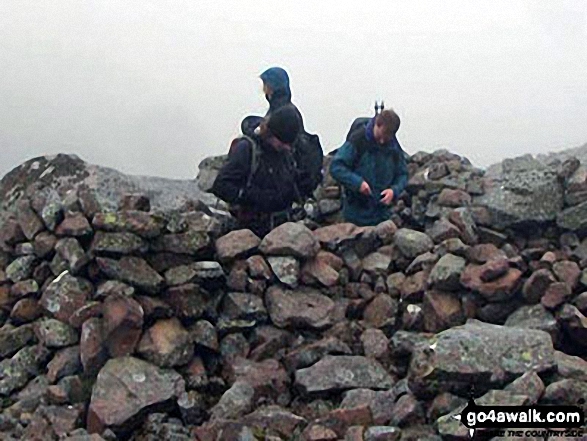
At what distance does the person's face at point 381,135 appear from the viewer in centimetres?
1224

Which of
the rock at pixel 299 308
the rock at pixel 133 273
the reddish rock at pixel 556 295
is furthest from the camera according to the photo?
the rock at pixel 299 308

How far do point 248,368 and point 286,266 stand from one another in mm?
1723

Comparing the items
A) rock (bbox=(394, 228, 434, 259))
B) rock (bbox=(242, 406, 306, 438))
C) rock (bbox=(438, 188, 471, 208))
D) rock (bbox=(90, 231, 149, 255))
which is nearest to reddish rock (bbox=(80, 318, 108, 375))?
rock (bbox=(90, 231, 149, 255))

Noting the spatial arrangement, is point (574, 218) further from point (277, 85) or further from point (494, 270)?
point (277, 85)

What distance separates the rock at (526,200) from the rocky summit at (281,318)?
32mm

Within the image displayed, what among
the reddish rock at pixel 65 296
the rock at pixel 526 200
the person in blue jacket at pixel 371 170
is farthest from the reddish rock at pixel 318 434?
the rock at pixel 526 200

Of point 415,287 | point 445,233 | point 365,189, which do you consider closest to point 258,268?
point 415,287

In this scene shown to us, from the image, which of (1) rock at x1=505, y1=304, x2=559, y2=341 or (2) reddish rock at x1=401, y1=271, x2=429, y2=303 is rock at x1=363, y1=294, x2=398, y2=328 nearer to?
(2) reddish rock at x1=401, y1=271, x2=429, y2=303

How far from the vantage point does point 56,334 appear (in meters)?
10.2

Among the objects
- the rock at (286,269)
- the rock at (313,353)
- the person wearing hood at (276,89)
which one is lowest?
the rock at (313,353)

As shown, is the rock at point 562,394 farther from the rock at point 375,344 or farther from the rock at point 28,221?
the rock at point 28,221

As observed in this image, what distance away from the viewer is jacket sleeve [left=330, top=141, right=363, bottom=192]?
12.4 m

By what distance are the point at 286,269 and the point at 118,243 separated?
2.39 meters

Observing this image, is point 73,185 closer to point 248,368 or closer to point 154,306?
point 154,306
